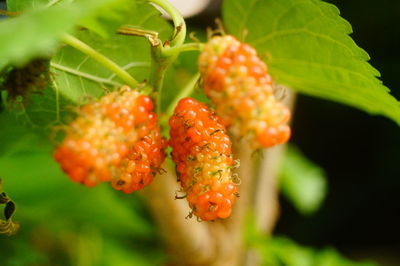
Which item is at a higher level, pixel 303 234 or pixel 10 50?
pixel 10 50

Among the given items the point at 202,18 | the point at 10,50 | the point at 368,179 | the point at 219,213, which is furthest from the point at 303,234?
the point at 10,50

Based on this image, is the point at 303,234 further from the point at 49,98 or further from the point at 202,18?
the point at 49,98

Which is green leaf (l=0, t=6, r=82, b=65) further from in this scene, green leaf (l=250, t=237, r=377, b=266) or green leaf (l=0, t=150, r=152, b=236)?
green leaf (l=250, t=237, r=377, b=266)

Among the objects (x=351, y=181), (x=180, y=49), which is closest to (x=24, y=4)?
(x=180, y=49)

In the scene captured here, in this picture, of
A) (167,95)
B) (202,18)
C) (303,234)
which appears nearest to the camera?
(167,95)

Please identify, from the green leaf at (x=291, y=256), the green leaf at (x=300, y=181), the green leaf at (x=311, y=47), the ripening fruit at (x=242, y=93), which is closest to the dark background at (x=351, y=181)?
the green leaf at (x=300, y=181)

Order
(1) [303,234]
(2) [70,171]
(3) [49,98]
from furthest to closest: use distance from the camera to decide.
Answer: (1) [303,234], (3) [49,98], (2) [70,171]

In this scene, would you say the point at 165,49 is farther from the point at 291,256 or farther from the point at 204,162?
the point at 291,256
